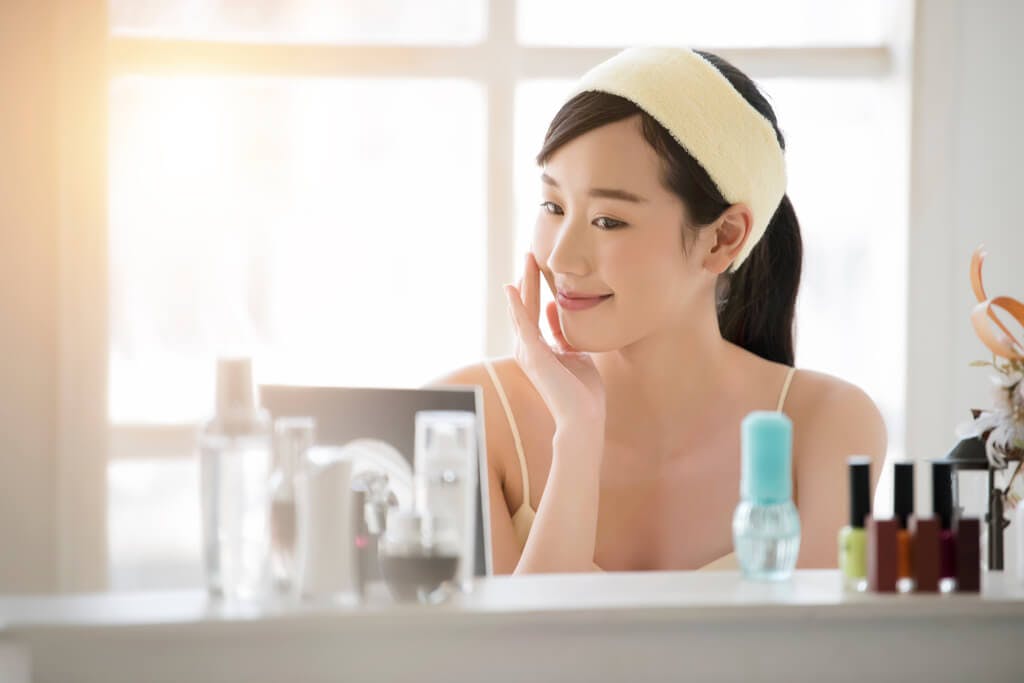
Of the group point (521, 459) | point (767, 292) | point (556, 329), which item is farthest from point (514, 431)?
point (767, 292)

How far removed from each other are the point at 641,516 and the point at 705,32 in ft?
5.53

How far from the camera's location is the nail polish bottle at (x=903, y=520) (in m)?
1.05

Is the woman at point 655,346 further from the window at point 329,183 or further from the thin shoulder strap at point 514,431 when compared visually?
the window at point 329,183

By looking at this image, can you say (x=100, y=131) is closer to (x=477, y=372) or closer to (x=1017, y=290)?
(x=477, y=372)

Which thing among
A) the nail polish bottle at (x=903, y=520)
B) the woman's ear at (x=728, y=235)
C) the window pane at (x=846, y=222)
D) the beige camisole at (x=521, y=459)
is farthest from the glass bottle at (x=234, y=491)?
the window pane at (x=846, y=222)

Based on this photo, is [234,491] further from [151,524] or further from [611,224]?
[151,524]

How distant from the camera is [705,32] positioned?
10.1 feet

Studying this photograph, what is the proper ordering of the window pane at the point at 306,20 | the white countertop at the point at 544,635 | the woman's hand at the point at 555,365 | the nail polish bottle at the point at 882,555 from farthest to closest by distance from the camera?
the window pane at the point at 306,20, the woman's hand at the point at 555,365, the nail polish bottle at the point at 882,555, the white countertop at the point at 544,635

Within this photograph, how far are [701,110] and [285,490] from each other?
32.5 inches

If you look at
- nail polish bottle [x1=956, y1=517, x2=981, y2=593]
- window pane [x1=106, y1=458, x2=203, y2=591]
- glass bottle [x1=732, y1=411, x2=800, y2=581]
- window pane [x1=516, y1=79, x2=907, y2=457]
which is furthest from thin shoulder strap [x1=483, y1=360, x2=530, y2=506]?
window pane [x1=516, y1=79, x2=907, y2=457]

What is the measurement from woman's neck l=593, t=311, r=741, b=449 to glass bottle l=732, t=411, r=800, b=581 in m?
0.69

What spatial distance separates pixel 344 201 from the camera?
2980 mm

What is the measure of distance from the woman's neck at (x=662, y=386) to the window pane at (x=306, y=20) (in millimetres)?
1396

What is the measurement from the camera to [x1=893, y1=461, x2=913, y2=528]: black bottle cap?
108 centimetres
